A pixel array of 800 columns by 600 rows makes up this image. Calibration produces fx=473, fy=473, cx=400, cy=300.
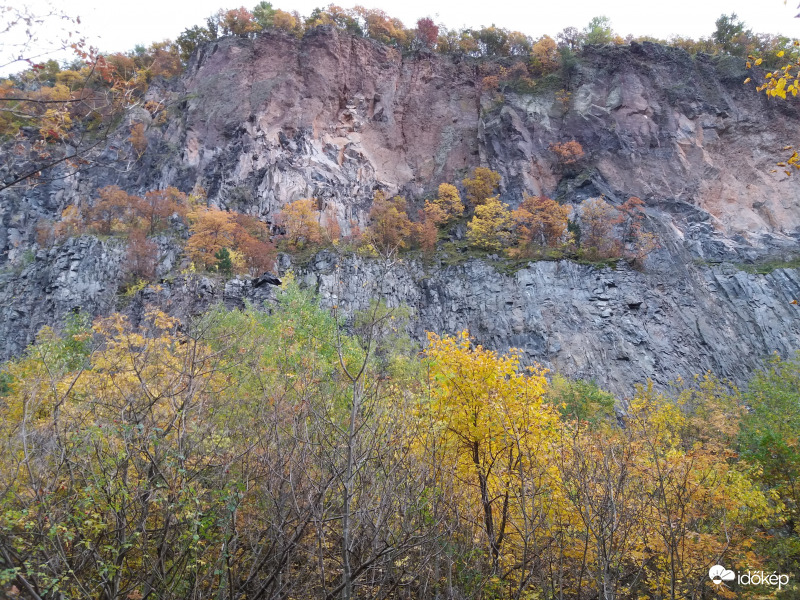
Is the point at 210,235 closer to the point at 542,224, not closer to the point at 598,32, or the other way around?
the point at 542,224

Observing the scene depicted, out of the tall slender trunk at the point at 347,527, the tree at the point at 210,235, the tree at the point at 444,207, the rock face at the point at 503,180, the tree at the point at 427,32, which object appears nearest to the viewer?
the tall slender trunk at the point at 347,527

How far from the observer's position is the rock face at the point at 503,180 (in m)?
30.4

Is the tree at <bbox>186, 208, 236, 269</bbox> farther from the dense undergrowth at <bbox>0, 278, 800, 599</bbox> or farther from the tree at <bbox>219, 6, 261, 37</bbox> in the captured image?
the tree at <bbox>219, 6, 261, 37</bbox>

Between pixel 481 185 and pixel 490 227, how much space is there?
5858 millimetres

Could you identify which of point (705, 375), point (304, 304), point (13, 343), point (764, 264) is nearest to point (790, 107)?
point (764, 264)

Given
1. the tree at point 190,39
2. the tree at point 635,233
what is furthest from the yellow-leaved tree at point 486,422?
the tree at point 190,39

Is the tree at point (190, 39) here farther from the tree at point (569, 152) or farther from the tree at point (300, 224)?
the tree at point (569, 152)

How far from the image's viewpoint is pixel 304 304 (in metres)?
20.3

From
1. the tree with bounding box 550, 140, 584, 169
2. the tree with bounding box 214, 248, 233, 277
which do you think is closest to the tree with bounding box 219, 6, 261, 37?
the tree with bounding box 214, 248, 233, 277

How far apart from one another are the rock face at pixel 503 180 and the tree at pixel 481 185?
1131 millimetres

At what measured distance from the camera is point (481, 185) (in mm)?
41656

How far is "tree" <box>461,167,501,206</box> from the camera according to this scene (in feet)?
137

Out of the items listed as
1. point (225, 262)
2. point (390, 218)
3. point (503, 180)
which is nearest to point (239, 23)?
point (390, 218)

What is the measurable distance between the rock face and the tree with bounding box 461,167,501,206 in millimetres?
1131
